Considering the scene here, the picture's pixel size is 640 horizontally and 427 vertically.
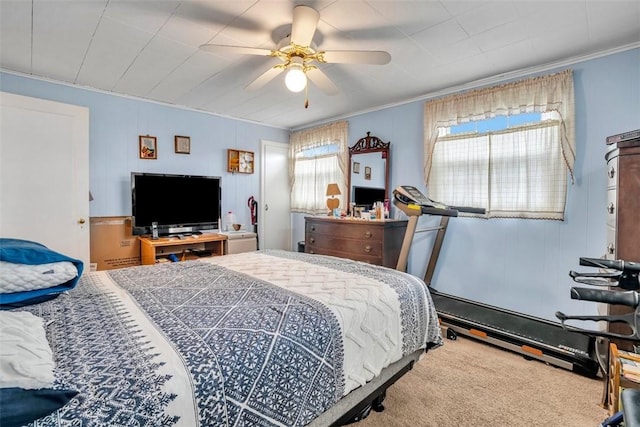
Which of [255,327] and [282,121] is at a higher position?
[282,121]

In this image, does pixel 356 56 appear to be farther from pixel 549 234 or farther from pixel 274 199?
pixel 274 199

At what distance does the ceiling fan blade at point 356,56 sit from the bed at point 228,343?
55.0 inches

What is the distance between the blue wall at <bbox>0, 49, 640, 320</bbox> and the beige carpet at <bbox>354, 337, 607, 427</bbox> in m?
0.77

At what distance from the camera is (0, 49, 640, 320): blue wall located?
2.49 metres

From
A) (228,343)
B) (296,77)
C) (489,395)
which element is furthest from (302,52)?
(489,395)

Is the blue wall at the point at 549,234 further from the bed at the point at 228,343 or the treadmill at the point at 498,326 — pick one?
the bed at the point at 228,343

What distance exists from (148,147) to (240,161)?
4.12ft

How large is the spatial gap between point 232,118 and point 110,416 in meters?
4.38

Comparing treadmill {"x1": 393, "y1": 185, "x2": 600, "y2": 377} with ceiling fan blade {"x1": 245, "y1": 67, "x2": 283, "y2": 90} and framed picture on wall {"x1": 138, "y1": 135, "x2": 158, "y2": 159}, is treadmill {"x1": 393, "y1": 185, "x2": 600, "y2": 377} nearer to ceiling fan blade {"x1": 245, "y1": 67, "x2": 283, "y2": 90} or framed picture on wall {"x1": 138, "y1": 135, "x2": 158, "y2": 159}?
ceiling fan blade {"x1": 245, "y1": 67, "x2": 283, "y2": 90}

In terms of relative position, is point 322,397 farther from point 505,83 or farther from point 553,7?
point 505,83

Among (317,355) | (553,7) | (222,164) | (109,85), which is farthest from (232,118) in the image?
(317,355)

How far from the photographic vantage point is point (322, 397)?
119 cm

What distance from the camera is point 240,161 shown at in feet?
15.4

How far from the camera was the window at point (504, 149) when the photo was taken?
104 inches
